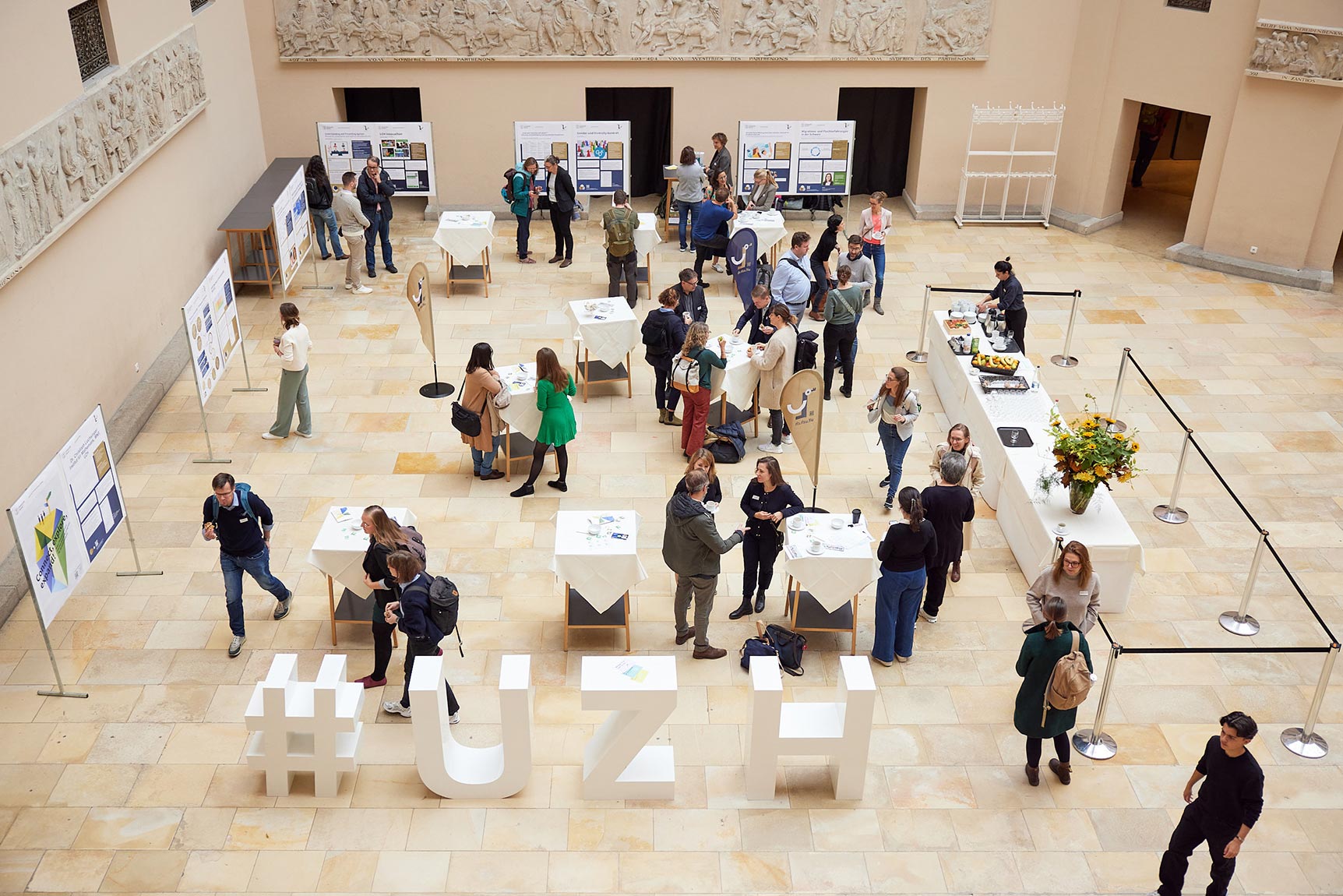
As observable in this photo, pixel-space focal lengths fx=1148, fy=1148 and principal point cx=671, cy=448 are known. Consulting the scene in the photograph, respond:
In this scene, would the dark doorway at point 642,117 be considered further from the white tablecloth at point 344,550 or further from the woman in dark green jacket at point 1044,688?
the woman in dark green jacket at point 1044,688

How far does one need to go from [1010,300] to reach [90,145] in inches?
374

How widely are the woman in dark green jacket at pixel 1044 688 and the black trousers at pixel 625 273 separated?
26.9ft

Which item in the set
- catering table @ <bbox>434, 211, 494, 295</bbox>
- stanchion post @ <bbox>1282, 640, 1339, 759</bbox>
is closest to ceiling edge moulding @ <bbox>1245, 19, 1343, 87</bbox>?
stanchion post @ <bbox>1282, 640, 1339, 759</bbox>

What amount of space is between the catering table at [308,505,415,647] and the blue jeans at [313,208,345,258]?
8.07 metres

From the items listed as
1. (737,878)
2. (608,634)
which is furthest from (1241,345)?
(737,878)

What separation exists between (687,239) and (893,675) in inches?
381

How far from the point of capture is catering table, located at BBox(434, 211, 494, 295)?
595 inches

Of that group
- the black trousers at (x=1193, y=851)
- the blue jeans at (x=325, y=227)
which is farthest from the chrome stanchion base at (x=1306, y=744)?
the blue jeans at (x=325, y=227)

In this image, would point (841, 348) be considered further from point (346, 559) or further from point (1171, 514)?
point (346, 559)

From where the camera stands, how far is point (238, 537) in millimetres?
8734

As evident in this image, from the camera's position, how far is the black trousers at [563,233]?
628 inches

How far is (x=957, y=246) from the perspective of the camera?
56.9 feet

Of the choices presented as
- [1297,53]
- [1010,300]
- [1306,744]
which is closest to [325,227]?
[1010,300]

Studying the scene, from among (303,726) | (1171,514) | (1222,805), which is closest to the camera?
(1222,805)
